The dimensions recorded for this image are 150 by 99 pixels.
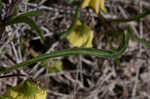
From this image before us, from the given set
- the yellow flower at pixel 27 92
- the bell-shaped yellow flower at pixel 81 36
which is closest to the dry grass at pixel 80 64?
the bell-shaped yellow flower at pixel 81 36

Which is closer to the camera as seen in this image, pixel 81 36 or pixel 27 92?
pixel 27 92

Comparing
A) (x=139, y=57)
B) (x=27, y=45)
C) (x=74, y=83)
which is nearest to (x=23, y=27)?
(x=27, y=45)

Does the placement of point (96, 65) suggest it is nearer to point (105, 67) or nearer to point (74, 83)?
point (105, 67)

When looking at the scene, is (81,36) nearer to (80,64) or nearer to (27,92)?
(80,64)

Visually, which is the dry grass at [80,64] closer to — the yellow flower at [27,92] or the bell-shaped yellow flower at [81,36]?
the bell-shaped yellow flower at [81,36]

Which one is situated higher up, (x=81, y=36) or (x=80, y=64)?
(x=81, y=36)

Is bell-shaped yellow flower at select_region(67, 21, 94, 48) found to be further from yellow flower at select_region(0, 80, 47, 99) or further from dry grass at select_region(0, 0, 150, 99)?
yellow flower at select_region(0, 80, 47, 99)

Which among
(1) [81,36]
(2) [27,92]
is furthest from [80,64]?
(2) [27,92]

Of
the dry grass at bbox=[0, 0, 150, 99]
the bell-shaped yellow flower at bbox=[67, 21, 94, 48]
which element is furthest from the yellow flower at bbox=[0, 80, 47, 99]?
the bell-shaped yellow flower at bbox=[67, 21, 94, 48]
